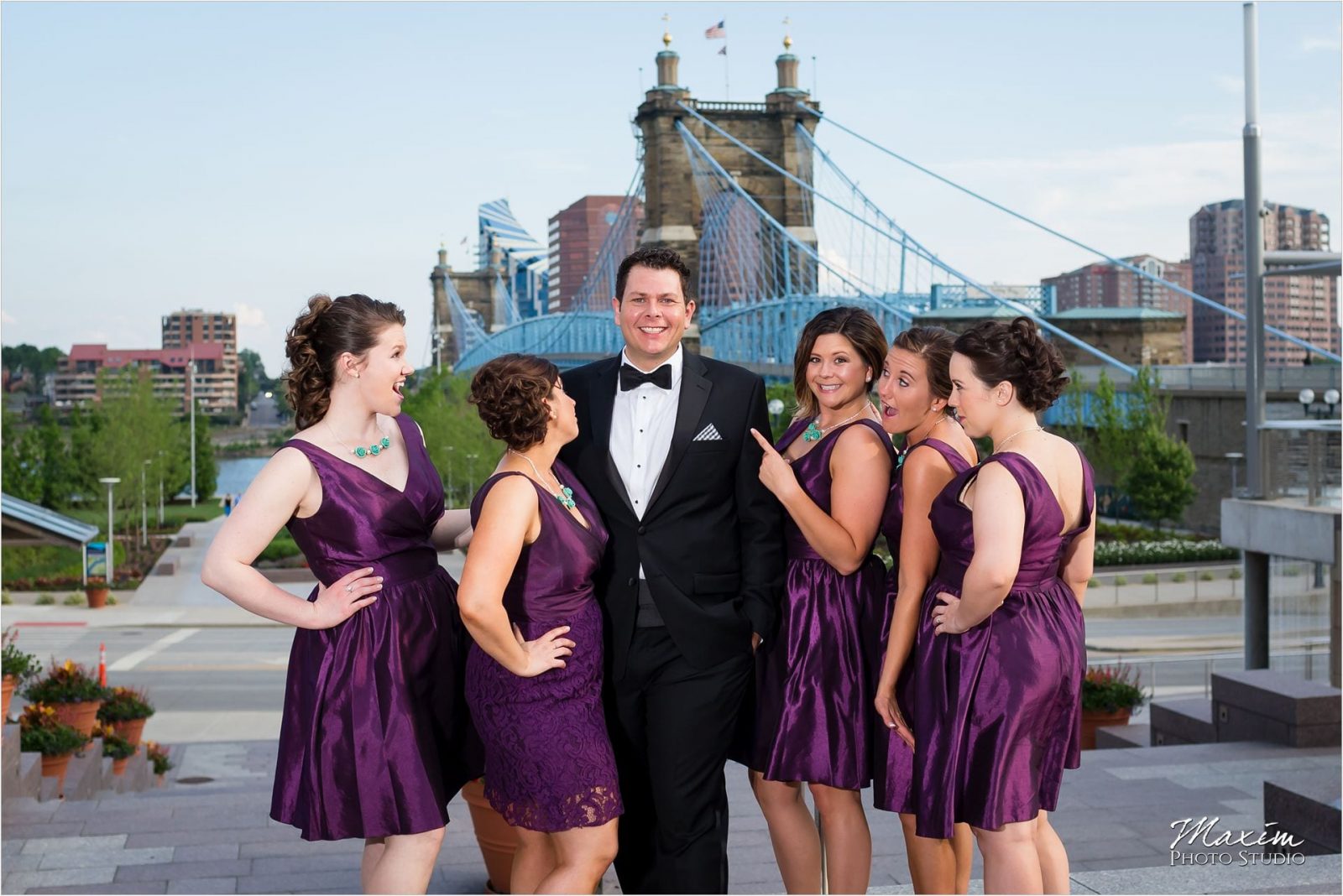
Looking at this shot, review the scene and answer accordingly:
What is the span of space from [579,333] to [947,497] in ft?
212

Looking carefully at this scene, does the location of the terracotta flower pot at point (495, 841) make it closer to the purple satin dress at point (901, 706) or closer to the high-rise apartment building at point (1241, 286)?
the purple satin dress at point (901, 706)

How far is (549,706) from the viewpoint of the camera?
364 cm

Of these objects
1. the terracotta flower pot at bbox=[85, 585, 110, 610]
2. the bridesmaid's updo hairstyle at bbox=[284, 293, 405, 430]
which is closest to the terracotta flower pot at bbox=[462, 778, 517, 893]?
the bridesmaid's updo hairstyle at bbox=[284, 293, 405, 430]

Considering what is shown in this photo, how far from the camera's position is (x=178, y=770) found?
12914 millimetres

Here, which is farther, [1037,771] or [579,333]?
[579,333]

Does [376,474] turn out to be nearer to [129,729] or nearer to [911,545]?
[911,545]

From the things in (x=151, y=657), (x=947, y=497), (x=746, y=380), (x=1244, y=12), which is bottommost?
(x=151, y=657)

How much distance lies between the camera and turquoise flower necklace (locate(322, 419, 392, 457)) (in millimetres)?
3730

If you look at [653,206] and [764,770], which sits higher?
[653,206]

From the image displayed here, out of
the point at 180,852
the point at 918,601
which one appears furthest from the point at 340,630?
the point at 180,852

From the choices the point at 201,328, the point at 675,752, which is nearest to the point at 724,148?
the point at 675,752

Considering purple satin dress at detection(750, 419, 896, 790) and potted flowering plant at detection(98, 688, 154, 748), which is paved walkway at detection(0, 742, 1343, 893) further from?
potted flowering plant at detection(98, 688, 154, 748)

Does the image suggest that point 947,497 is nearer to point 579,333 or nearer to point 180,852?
point 180,852

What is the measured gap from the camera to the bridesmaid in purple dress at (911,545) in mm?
3781
